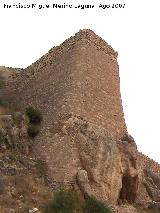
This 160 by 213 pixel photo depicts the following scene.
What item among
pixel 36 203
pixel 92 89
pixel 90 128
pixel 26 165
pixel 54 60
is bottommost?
pixel 36 203

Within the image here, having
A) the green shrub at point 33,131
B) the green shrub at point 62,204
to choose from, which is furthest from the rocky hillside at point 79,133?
the green shrub at point 62,204

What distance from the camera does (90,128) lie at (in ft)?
68.2

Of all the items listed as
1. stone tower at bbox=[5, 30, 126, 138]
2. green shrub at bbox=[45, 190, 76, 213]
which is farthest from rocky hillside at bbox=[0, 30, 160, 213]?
green shrub at bbox=[45, 190, 76, 213]

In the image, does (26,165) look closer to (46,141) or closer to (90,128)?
(46,141)

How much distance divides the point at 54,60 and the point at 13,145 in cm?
507

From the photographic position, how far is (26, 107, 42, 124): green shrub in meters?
21.8

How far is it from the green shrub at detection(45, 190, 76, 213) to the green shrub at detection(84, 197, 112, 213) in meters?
0.46

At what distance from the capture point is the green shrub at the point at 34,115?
2180 cm

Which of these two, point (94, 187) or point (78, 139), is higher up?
point (78, 139)

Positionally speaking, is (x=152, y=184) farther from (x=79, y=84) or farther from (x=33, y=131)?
(x=33, y=131)

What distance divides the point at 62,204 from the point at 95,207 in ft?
3.65

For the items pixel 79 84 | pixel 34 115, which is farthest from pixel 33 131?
pixel 79 84

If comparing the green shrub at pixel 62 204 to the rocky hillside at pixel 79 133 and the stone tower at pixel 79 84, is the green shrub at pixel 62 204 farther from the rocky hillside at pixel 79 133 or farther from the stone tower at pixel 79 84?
the stone tower at pixel 79 84

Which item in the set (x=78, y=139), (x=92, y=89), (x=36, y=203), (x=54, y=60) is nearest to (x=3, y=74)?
(x=54, y=60)
